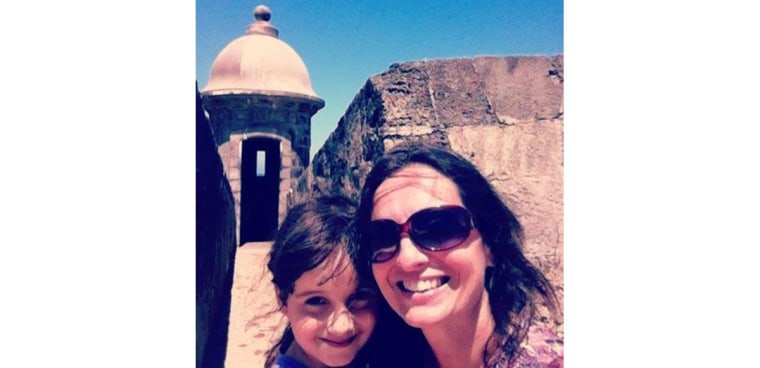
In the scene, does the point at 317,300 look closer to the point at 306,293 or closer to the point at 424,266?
the point at 306,293

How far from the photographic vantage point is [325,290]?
2193 mm

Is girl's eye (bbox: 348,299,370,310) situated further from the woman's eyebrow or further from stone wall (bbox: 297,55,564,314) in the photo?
stone wall (bbox: 297,55,564,314)

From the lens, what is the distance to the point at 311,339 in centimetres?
222

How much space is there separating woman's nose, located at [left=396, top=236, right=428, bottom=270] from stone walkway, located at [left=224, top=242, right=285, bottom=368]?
1.78ft

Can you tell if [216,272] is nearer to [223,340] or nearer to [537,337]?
[223,340]

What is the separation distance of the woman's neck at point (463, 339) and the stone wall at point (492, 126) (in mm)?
312

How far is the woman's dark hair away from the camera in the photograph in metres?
2.24

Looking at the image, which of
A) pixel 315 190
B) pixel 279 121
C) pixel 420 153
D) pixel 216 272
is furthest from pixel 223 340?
pixel 420 153

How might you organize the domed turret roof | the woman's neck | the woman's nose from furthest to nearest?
the domed turret roof
the woman's neck
the woman's nose

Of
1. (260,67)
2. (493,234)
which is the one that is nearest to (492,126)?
(493,234)

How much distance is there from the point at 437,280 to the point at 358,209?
0.37m

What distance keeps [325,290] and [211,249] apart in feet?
2.19

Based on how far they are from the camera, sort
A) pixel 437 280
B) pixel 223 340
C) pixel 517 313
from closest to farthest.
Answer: pixel 437 280, pixel 517 313, pixel 223 340

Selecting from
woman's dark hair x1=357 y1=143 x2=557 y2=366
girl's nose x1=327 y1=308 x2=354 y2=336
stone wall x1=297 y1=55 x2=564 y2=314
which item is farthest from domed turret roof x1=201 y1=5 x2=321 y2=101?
girl's nose x1=327 y1=308 x2=354 y2=336
